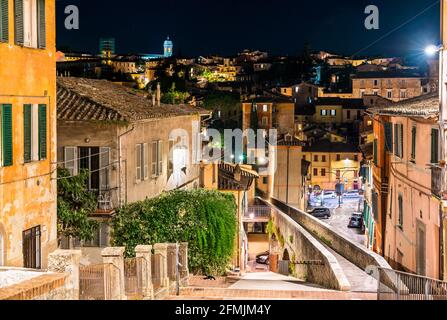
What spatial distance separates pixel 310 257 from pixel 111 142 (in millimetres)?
8633

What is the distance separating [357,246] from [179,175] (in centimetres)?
851

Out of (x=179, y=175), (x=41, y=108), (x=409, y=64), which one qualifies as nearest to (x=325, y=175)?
(x=179, y=175)

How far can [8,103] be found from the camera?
15969 millimetres

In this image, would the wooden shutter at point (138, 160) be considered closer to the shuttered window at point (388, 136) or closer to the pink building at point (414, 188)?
the pink building at point (414, 188)

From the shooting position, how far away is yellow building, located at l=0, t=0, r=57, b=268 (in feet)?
52.3

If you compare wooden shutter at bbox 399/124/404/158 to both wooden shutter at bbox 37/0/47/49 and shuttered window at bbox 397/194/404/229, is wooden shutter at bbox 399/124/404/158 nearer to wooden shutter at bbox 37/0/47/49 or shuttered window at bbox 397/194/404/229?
shuttered window at bbox 397/194/404/229

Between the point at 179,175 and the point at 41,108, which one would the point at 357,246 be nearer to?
the point at 179,175

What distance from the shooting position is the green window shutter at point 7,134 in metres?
15.8

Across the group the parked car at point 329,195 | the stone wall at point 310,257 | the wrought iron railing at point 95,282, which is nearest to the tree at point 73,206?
the wrought iron railing at point 95,282

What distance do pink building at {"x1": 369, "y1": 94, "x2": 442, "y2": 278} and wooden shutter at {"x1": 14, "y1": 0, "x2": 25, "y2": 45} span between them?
10.3 metres

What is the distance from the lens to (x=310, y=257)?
1035 inches

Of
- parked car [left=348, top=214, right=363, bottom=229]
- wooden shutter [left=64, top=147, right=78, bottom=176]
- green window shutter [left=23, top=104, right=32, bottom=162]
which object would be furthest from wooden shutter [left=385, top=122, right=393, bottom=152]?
parked car [left=348, top=214, right=363, bottom=229]

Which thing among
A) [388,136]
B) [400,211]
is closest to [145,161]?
[400,211]

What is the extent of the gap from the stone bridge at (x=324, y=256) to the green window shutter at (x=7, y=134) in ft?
29.7
